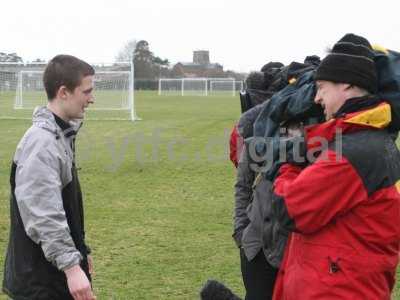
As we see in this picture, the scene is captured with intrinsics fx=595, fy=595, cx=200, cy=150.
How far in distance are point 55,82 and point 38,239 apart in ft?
2.35

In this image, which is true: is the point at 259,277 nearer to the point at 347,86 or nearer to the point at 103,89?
the point at 347,86

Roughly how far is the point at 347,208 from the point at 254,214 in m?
0.85

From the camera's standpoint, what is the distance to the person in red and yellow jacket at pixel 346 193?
2.30m

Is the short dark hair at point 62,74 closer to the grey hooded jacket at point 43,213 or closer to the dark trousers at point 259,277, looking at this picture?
the grey hooded jacket at point 43,213

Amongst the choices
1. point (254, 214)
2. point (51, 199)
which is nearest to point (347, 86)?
point (254, 214)

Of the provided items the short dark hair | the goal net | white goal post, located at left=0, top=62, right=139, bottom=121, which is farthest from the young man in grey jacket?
the goal net

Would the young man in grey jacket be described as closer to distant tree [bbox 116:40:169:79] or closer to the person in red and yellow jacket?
the person in red and yellow jacket

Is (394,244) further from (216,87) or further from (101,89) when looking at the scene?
(216,87)

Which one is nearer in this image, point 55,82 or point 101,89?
point 55,82

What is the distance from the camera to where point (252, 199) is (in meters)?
3.26

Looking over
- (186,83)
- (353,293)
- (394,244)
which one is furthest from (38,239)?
(186,83)

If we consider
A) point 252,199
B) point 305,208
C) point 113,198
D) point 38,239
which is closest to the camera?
point 305,208

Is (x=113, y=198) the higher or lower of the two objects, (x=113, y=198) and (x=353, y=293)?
the lower

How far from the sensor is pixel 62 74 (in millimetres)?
2729
